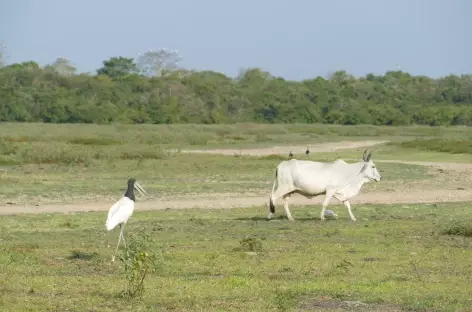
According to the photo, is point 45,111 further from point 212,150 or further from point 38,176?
point 38,176

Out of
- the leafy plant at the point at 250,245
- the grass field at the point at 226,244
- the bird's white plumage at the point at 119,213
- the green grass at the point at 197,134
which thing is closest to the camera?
the grass field at the point at 226,244

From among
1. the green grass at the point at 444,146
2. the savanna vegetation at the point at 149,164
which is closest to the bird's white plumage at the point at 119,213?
the savanna vegetation at the point at 149,164

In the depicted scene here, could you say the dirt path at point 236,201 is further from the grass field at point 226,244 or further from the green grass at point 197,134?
the green grass at point 197,134

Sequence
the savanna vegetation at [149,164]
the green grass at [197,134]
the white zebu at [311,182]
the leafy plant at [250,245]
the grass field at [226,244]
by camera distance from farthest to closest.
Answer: the green grass at [197,134], the savanna vegetation at [149,164], the white zebu at [311,182], the leafy plant at [250,245], the grass field at [226,244]

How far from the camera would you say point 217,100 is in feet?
249

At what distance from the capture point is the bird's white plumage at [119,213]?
44.8ft

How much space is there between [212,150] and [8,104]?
21042mm

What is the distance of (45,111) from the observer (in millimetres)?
65500

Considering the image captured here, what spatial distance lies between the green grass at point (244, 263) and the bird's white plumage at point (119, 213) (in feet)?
1.45

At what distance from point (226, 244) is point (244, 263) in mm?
1991

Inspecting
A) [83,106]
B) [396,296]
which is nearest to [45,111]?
[83,106]

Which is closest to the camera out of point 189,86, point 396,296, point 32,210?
point 396,296

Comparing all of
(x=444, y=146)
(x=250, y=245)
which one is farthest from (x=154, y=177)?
(x=444, y=146)

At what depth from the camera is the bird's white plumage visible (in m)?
13.7
